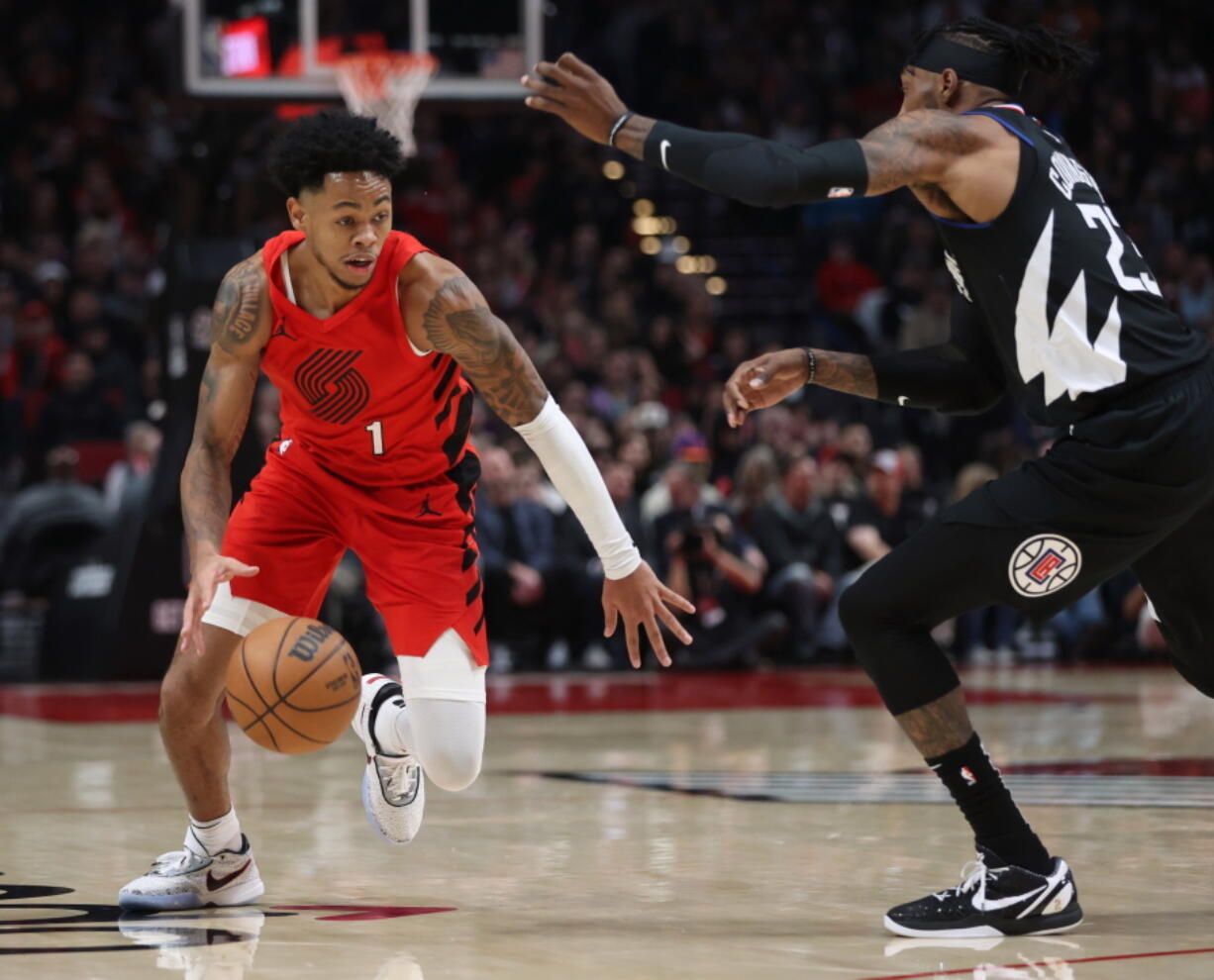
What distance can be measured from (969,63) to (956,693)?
1.58 m

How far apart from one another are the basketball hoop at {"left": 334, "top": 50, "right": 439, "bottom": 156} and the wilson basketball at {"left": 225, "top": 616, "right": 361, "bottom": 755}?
22.4 ft

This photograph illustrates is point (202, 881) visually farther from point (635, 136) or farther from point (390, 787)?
point (635, 136)

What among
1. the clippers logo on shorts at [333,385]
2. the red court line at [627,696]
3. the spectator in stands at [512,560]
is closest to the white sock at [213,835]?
the clippers logo on shorts at [333,385]

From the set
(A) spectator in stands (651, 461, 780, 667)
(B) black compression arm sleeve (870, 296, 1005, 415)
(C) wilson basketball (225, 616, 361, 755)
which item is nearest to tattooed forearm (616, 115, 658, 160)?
(B) black compression arm sleeve (870, 296, 1005, 415)

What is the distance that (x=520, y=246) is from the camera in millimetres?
17656

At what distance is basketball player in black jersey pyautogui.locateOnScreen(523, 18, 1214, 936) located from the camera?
4.59m

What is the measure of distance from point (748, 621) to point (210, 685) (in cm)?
949

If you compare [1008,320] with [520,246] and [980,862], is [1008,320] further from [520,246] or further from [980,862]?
[520,246]

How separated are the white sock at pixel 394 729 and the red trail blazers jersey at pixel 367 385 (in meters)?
0.68

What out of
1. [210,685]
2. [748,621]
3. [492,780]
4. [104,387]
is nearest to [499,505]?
[748,621]

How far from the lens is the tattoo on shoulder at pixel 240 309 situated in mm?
5133

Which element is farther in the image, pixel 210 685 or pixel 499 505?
pixel 499 505

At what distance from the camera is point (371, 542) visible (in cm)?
548

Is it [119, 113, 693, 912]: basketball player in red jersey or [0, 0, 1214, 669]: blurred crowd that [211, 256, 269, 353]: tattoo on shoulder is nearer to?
[119, 113, 693, 912]: basketball player in red jersey
